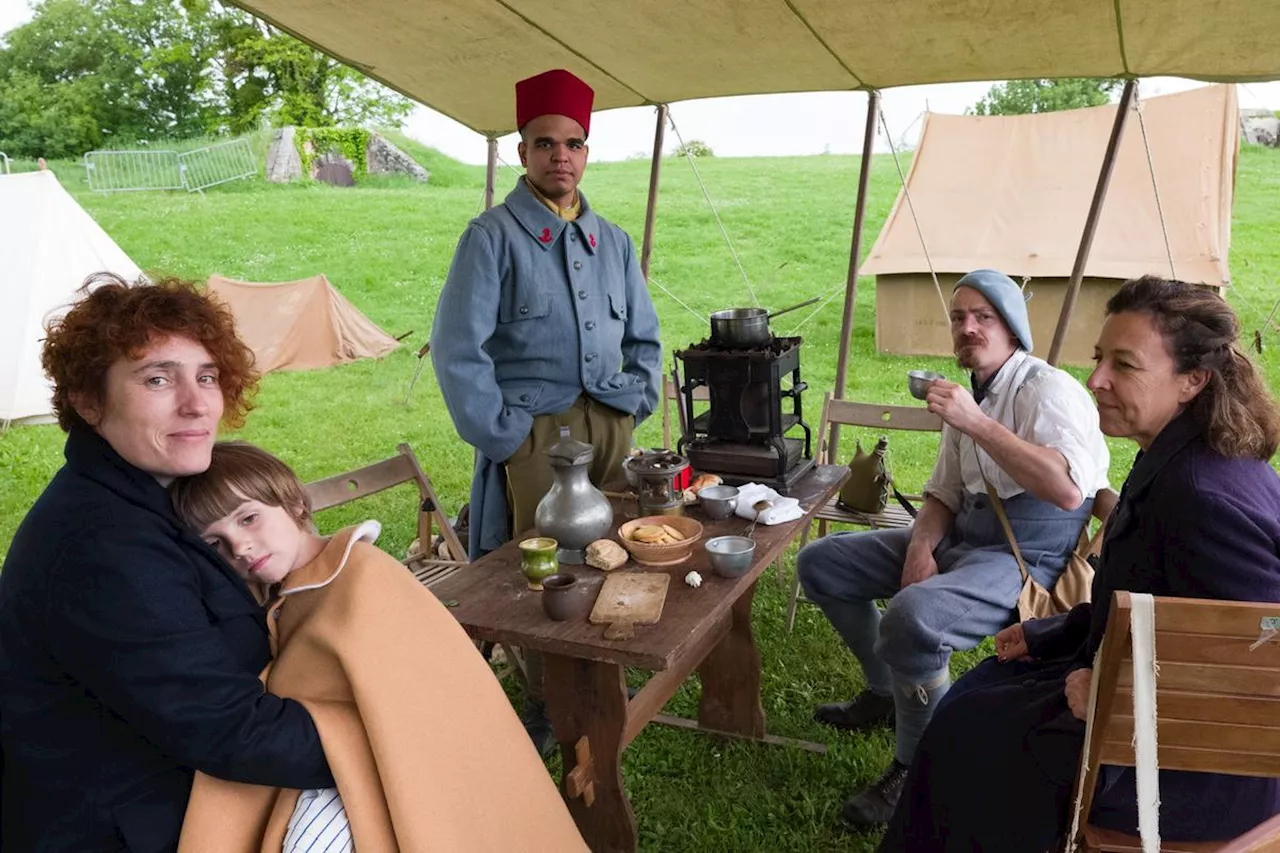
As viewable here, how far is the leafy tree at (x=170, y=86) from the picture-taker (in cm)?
2678

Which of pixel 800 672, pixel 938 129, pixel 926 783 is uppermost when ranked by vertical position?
pixel 938 129

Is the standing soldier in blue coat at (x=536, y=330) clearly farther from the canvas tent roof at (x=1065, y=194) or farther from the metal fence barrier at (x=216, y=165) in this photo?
the metal fence barrier at (x=216, y=165)

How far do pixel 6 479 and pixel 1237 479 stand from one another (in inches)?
318

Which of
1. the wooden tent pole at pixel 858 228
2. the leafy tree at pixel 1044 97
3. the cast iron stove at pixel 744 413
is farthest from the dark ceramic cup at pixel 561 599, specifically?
the leafy tree at pixel 1044 97

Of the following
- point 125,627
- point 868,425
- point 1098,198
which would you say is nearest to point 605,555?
point 125,627

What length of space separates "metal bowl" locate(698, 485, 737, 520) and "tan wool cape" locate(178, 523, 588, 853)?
1.09 m

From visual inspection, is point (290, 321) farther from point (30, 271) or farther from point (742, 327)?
point (742, 327)

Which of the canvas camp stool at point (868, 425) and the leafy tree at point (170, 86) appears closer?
the canvas camp stool at point (868, 425)

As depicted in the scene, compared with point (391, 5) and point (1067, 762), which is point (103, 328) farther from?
point (391, 5)

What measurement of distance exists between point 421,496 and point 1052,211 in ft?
25.7

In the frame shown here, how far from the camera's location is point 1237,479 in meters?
1.88

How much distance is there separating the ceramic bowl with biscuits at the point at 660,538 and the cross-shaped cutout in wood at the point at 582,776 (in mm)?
523

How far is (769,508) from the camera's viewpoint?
110 inches

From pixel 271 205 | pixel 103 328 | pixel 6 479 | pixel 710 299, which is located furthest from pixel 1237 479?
pixel 271 205
